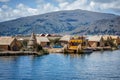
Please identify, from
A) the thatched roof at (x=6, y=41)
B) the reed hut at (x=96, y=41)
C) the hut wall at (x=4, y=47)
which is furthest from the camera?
the reed hut at (x=96, y=41)

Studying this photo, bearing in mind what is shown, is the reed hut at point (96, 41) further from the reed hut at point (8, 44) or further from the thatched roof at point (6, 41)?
the thatched roof at point (6, 41)

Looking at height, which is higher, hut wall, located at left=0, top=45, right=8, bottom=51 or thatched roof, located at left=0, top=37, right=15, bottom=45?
thatched roof, located at left=0, top=37, right=15, bottom=45

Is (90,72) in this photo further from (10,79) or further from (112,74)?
(10,79)

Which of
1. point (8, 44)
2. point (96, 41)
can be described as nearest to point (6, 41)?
point (8, 44)

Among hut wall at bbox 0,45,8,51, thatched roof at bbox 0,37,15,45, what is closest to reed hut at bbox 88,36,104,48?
thatched roof at bbox 0,37,15,45

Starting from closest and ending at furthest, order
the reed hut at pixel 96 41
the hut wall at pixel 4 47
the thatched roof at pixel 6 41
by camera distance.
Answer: the hut wall at pixel 4 47 < the thatched roof at pixel 6 41 < the reed hut at pixel 96 41

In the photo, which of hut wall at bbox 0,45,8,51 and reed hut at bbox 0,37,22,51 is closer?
hut wall at bbox 0,45,8,51

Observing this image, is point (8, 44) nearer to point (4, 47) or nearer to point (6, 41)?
point (6, 41)

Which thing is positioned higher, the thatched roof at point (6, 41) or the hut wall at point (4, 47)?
the thatched roof at point (6, 41)

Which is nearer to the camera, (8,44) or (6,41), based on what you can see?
(8,44)

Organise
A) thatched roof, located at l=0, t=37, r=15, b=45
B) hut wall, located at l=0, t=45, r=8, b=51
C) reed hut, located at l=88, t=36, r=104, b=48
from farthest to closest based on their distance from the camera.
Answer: reed hut, located at l=88, t=36, r=104, b=48, thatched roof, located at l=0, t=37, r=15, b=45, hut wall, located at l=0, t=45, r=8, b=51

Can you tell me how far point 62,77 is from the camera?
37.9 m

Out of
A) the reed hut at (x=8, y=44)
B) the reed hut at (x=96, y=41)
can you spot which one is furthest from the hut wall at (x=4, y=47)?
the reed hut at (x=96, y=41)

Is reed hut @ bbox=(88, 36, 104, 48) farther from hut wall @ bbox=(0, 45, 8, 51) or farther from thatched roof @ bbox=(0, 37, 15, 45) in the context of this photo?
hut wall @ bbox=(0, 45, 8, 51)
